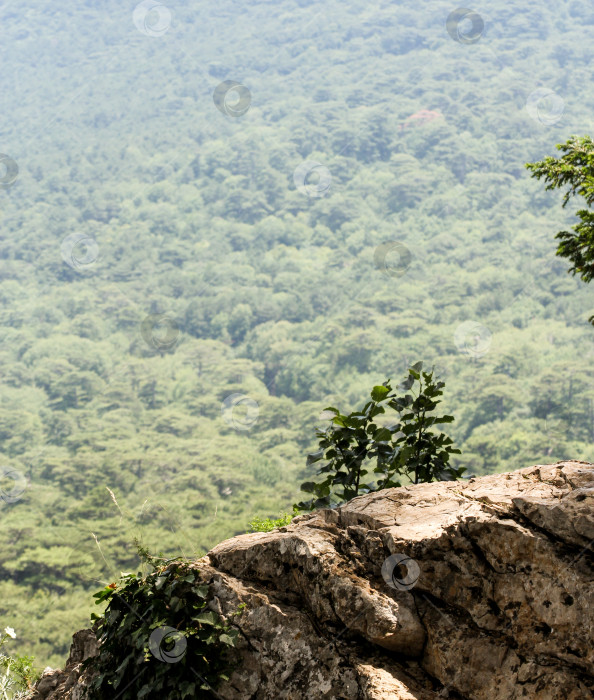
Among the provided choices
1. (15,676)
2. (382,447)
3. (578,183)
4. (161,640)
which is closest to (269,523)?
(382,447)

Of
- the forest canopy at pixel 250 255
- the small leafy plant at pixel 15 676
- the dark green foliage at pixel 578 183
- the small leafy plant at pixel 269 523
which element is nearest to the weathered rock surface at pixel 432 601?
the small leafy plant at pixel 15 676

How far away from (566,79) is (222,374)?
83.2 metres

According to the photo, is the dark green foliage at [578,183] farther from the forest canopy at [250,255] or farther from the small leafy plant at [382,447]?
the forest canopy at [250,255]

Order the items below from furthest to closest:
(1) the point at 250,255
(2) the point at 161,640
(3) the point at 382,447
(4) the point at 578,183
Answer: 1. (1) the point at 250,255
2. (4) the point at 578,183
3. (3) the point at 382,447
4. (2) the point at 161,640

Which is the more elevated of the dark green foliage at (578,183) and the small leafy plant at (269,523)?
the dark green foliage at (578,183)

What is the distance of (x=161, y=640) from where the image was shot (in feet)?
9.73

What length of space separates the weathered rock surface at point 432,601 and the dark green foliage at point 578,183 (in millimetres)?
3137

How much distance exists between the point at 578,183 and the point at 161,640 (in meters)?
5.14

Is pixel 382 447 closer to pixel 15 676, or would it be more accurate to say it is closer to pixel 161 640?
pixel 161 640

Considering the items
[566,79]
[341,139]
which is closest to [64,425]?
[341,139]

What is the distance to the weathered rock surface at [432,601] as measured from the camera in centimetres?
271

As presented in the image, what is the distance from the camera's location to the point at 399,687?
2762mm

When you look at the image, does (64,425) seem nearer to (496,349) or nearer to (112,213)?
(496,349)

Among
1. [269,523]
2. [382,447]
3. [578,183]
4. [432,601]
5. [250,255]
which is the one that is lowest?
[250,255]
